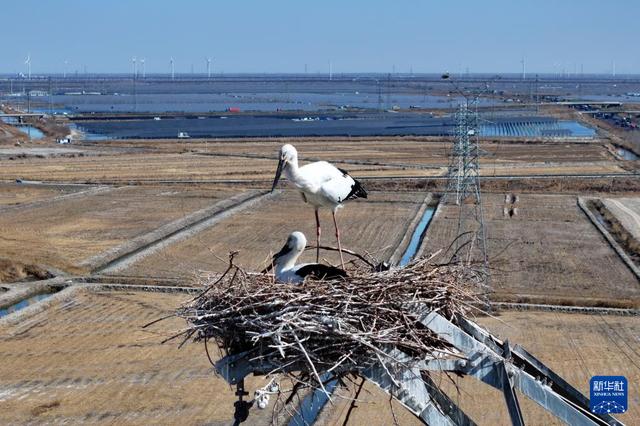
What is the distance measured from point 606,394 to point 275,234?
27.0 metres

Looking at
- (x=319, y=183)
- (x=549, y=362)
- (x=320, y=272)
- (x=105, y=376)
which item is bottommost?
(x=105, y=376)

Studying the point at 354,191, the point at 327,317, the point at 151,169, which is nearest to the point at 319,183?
the point at 354,191

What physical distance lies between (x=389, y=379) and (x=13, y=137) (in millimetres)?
83877

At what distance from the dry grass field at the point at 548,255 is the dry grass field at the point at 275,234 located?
5.99ft

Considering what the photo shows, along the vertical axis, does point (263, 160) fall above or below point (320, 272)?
below

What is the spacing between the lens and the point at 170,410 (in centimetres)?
1535

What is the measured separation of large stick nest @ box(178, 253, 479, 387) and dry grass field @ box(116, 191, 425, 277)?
16303 millimetres

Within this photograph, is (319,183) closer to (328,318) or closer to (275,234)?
(328,318)

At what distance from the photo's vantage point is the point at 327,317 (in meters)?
6.77

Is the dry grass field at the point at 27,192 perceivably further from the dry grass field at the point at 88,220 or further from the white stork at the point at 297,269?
the white stork at the point at 297,269

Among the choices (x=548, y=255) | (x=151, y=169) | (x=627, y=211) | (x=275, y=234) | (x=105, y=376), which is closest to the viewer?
(x=105, y=376)

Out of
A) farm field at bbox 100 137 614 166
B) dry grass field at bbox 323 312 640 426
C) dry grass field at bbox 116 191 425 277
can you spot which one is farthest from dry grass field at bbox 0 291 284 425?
farm field at bbox 100 137 614 166

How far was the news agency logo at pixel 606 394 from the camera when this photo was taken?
6.67 meters

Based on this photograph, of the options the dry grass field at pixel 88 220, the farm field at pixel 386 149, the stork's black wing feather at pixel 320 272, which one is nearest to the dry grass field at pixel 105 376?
the stork's black wing feather at pixel 320 272
